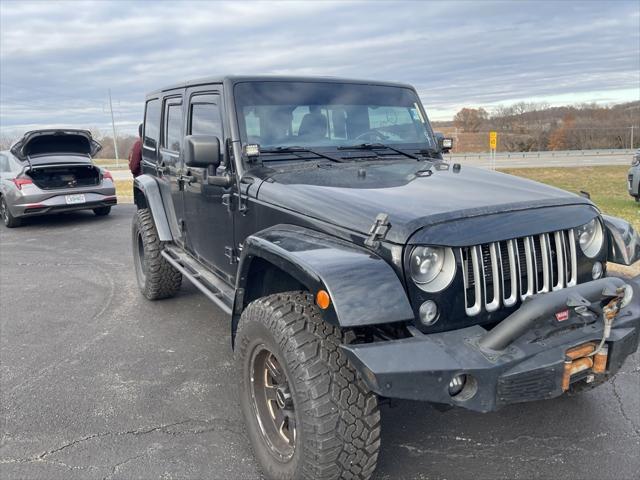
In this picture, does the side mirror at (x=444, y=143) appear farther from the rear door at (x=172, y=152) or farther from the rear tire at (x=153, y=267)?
the rear tire at (x=153, y=267)

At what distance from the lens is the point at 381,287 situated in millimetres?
2266

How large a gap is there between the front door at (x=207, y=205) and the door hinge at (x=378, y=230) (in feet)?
4.86

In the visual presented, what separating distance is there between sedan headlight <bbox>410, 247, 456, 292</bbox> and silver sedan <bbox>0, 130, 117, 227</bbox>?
9.67 metres

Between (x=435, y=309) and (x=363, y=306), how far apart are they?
410 millimetres

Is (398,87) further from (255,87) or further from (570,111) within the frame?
(570,111)

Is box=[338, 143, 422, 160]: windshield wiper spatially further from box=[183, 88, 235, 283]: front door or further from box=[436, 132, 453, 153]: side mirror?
box=[183, 88, 235, 283]: front door

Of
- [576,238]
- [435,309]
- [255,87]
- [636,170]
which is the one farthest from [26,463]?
[636,170]

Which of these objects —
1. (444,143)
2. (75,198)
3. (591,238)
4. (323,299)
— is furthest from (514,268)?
(75,198)

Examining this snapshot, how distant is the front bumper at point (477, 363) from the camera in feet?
6.86

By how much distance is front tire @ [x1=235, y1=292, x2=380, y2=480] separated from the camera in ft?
7.54

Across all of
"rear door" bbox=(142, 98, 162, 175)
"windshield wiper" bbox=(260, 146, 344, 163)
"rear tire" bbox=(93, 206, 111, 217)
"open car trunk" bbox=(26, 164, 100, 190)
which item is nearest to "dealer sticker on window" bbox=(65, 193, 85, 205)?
"open car trunk" bbox=(26, 164, 100, 190)

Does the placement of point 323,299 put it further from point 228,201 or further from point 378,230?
point 228,201

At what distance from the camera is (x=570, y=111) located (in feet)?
200

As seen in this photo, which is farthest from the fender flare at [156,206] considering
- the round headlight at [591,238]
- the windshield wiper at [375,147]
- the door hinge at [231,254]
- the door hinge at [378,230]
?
the round headlight at [591,238]
